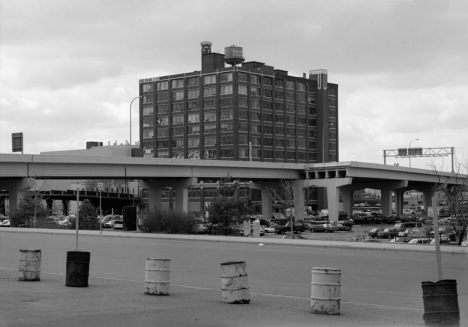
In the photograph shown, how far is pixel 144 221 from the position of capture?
5666 centimetres

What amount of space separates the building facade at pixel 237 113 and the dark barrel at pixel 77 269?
125m

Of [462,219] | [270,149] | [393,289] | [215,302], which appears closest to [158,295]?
[215,302]

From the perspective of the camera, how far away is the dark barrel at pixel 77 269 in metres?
16.8

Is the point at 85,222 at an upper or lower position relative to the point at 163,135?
lower

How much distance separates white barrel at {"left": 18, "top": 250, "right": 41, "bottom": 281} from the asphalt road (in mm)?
1622

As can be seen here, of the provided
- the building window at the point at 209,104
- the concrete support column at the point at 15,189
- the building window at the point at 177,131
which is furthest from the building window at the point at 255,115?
the concrete support column at the point at 15,189

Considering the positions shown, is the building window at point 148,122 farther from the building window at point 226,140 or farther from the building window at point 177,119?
the building window at point 226,140

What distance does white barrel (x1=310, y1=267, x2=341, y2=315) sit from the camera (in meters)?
12.7

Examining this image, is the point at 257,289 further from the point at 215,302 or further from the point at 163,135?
the point at 163,135

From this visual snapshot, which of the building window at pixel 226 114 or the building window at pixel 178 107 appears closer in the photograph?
the building window at pixel 226 114

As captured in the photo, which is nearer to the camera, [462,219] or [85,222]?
[462,219]

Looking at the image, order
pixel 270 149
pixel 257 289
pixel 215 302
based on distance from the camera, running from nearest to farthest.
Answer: pixel 215 302 < pixel 257 289 < pixel 270 149

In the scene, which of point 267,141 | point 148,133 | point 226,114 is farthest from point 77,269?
Result: point 148,133

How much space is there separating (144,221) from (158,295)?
41.7 metres
